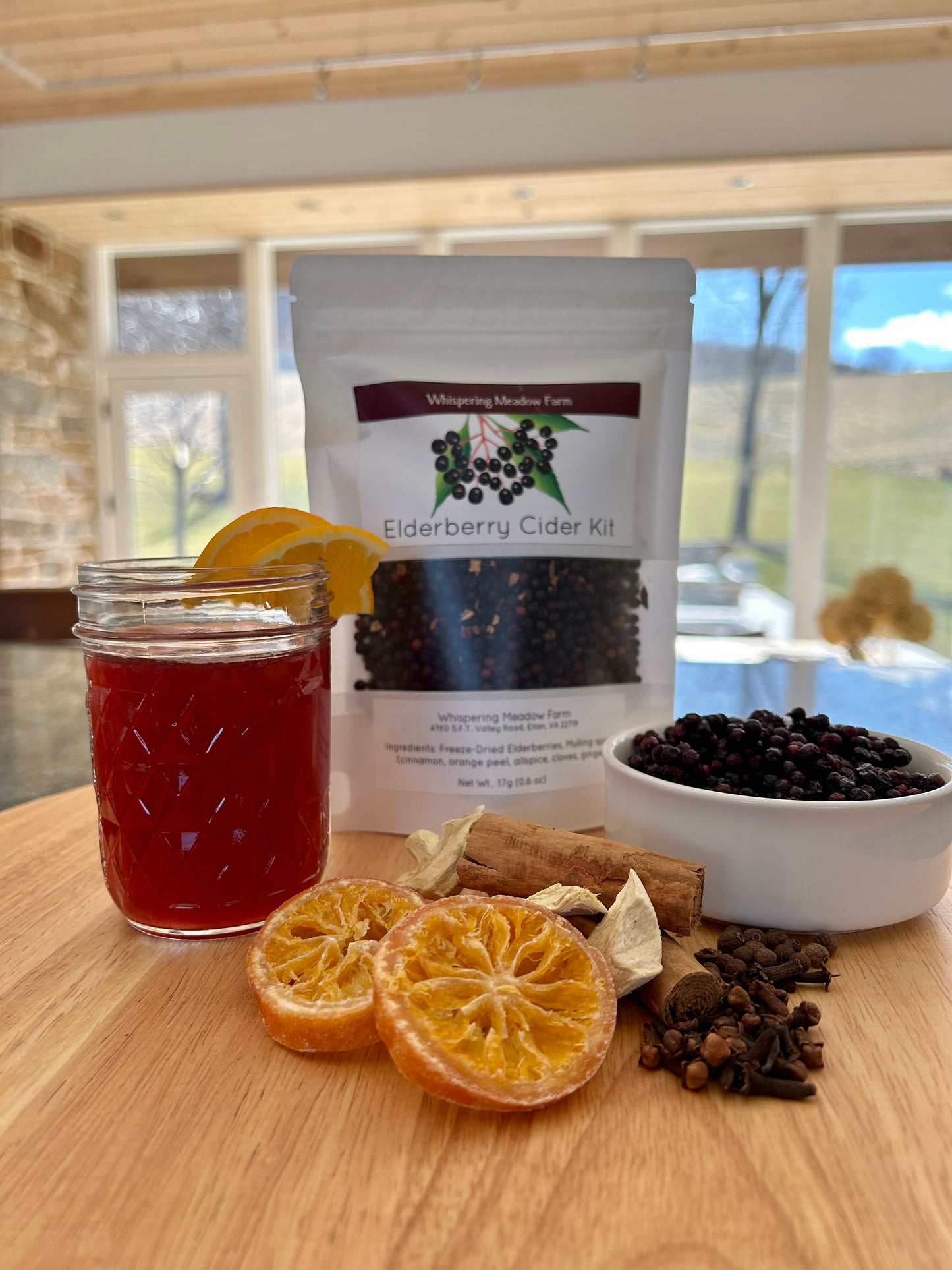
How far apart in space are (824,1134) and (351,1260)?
0.75 feet

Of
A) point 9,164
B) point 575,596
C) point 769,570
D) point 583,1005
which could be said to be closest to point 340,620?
point 575,596

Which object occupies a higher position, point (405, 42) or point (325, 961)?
point (405, 42)

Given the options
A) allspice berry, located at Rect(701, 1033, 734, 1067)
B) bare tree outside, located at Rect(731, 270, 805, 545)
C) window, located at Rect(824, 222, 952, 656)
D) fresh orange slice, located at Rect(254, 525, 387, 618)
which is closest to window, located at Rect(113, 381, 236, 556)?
bare tree outside, located at Rect(731, 270, 805, 545)

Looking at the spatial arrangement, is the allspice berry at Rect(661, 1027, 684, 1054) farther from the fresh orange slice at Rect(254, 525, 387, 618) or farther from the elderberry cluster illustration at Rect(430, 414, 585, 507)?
the elderberry cluster illustration at Rect(430, 414, 585, 507)

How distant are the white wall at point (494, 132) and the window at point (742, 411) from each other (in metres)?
0.81

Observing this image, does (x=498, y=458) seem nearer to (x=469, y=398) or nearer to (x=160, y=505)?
(x=469, y=398)

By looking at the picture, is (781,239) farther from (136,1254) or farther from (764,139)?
(136,1254)

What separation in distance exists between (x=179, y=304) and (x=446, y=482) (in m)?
5.78

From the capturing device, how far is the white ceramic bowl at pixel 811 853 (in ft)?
1.98

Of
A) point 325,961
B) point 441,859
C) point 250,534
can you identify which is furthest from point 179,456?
point 325,961

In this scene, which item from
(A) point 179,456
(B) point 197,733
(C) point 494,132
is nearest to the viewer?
(B) point 197,733

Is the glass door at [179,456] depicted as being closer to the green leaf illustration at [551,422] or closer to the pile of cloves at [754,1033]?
the green leaf illustration at [551,422]

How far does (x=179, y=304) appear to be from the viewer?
5.90m

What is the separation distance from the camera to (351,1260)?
0.35 metres
